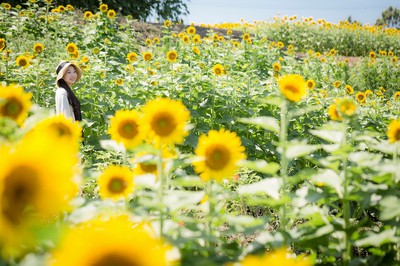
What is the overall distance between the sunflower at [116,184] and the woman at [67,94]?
2579 millimetres

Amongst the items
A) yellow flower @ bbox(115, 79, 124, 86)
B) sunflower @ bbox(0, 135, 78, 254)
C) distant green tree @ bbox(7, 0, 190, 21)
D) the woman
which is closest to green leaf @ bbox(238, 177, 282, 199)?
sunflower @ bbox(0, 135, 78, 254)

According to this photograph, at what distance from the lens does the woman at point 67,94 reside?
4.06 metres

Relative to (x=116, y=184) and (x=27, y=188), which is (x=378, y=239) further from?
(x=27, y=188)

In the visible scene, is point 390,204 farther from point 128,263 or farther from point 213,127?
point 213,127

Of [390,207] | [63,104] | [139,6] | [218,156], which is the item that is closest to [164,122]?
[218,156]

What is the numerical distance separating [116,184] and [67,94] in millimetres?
2808

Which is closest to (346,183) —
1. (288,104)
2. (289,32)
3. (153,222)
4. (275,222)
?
(288,104)

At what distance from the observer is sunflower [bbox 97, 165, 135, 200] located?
61.6 inches

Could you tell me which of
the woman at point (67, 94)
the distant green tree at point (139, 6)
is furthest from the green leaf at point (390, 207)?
the distant green tree at point (139, 6)

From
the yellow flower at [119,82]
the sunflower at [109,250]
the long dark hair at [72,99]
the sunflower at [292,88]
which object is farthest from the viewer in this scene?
the yellow flower at [119,82]

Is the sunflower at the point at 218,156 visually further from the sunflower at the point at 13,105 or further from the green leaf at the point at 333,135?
the sunflower at the point at 13,105

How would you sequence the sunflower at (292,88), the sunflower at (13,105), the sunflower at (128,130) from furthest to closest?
1. the sunflower at (292,88)
2. the sunflower at (128,130)
3. the sunflower at (13,105)

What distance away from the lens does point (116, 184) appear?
1575 millimetres

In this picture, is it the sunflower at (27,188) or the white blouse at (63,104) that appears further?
A: the white blouse at (63,104)
